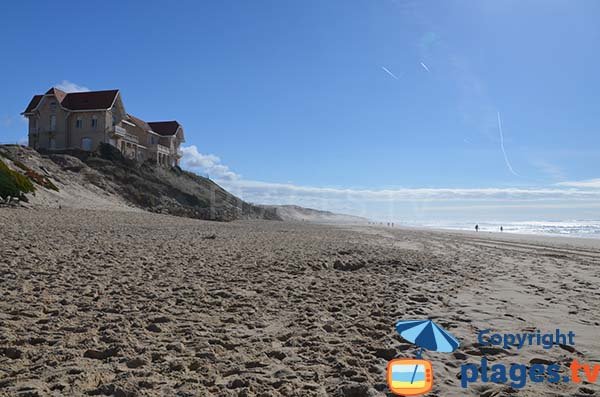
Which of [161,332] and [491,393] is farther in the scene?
[161,332]

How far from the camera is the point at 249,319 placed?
18.0ft

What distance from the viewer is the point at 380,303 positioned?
6.54 metres

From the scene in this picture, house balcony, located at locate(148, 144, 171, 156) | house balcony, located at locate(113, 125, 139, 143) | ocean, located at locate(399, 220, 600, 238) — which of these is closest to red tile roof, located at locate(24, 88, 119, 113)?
house balcony, located at locate(113, 125, 139, 143)

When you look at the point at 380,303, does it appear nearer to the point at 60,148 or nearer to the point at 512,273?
the point at 512,273

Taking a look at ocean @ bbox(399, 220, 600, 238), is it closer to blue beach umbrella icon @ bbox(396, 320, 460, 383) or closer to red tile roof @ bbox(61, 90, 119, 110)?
blue beach umbrella icon @ bbox(396, 320, 460, 383)

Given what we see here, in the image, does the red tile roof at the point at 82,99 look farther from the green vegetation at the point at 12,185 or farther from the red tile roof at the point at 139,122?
the green vegetation at the point at 12,185

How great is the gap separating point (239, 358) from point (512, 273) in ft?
29.0

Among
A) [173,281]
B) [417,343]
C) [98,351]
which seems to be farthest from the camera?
[173,281]

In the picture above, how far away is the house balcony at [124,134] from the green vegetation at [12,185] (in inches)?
919

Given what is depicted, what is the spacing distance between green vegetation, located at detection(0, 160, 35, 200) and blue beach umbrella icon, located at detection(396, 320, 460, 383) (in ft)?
74.0

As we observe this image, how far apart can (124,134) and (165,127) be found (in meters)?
13.0

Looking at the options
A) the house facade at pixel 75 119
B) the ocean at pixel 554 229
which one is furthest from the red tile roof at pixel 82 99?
the ocean at pixel 554 229

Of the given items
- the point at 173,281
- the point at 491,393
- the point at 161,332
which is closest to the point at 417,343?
the point at 491,393

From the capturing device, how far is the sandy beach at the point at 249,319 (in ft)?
11.7
